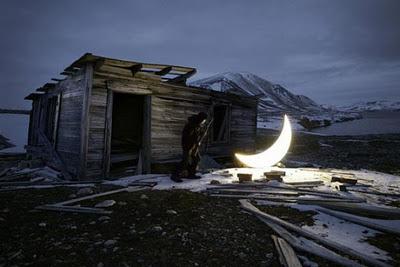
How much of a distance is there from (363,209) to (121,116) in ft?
39.8

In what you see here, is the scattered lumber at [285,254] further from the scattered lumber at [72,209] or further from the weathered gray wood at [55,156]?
the weathered gray wood at [55,156]

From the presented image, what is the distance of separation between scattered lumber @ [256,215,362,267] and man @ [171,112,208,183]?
4.43m

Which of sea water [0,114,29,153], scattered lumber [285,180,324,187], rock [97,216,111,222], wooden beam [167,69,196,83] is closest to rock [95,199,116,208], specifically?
rock [97,216,111,222]

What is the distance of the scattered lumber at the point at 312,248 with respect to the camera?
3.14m

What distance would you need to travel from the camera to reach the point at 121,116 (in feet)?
45.9

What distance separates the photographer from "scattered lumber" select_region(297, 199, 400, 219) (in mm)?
4848

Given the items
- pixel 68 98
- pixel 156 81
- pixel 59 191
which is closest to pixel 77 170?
pixel 59 191

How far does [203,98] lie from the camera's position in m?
12.4

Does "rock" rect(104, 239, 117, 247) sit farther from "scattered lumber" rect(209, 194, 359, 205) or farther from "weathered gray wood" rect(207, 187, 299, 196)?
"weathered gray wood" rect(207, 187, 299, 196)

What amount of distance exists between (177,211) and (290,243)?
2.36m

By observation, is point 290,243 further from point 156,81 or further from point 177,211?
point 156,81

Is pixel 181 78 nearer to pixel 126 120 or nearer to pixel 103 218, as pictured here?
pixel 126 120

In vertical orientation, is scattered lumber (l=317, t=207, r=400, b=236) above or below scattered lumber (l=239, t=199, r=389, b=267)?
above

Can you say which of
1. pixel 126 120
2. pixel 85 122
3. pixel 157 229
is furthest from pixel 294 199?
pixel 126 120
